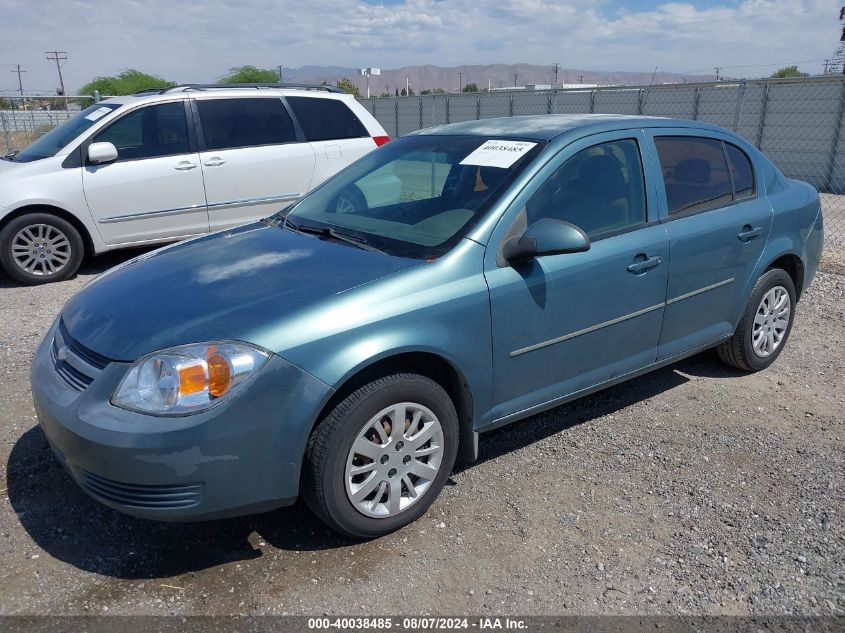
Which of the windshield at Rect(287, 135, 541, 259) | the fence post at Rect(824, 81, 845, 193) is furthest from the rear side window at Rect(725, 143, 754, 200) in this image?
the fence post at Rect(824, 81, 845, 193)

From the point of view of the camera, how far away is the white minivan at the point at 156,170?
22.5 ft

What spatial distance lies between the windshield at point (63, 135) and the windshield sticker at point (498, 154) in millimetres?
4941

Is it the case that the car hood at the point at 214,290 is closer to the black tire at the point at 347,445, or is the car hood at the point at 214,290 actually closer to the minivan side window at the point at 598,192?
the black tire at the point at 347,445

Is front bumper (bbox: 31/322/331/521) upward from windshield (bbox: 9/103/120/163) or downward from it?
downward

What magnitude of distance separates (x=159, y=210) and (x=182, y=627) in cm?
538

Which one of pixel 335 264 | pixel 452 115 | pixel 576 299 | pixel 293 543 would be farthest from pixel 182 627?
pixel 452 115

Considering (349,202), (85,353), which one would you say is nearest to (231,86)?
(349,202)

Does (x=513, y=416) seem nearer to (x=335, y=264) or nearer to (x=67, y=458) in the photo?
(x=335, y=264)

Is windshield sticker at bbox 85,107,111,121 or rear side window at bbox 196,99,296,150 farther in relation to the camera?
rear side window at bbox 196,99,296,150

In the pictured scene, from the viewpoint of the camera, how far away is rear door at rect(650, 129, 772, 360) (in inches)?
158

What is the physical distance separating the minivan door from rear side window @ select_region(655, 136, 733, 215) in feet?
16.1

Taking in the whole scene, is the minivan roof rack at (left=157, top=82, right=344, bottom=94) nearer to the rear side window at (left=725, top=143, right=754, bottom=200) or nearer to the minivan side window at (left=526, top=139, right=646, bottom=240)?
the rear side window at (left=725, top=143, right=754, bottom=200)

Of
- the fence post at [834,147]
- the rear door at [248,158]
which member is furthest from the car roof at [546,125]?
the fence post at [834,147]

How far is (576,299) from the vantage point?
3490 mm
